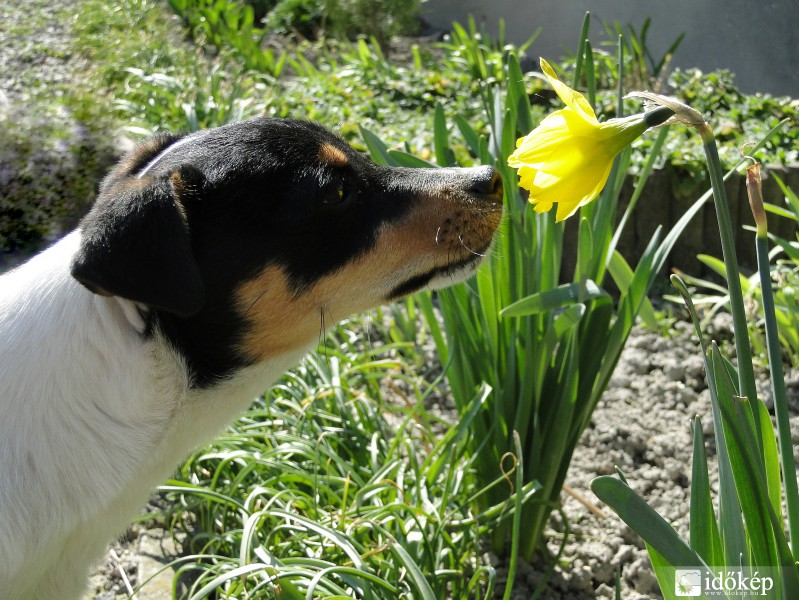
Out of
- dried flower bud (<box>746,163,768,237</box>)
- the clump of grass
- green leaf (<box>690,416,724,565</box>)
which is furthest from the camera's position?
the clump of grass

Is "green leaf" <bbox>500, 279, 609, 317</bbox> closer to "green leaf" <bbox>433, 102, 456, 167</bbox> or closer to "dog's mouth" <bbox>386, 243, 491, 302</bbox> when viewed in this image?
"dog's mouth" <bbox>386, 243, 491, 302</bbox>

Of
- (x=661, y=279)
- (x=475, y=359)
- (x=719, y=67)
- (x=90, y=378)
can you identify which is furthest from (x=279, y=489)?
(x=719, y=67)

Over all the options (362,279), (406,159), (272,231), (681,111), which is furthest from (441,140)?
(681,111)

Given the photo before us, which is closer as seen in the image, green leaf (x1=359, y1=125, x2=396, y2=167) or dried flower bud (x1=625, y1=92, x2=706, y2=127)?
dried flower bud (x1=625, y1=92, x2=706, y2=127)

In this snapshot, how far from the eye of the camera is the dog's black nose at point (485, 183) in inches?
92.5

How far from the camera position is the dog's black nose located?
92.5 inches

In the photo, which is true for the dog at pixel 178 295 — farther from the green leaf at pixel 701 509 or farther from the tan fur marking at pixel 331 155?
the green leaf at pixel 701 509

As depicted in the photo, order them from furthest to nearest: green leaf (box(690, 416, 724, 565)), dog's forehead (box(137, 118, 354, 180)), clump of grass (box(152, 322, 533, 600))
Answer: clump of grass (box(152, 322, 533, 600)) → dog's forehead (box(137, 118, 354, 180)) → green leaf (box(690, 416, 724, 565))

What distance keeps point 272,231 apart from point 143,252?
1.27 feet

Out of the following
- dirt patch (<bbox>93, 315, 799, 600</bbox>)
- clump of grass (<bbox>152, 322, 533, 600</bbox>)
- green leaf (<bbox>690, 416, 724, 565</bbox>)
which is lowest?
dirt patch (<bbox>93, 315, 799, 600</bbox>)

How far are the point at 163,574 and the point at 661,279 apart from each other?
9.74ft

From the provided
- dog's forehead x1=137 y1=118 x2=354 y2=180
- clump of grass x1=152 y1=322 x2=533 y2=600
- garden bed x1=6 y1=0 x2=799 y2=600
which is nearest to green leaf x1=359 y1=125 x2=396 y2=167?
dog's forehead x1=137 y1=118 x2=354 y2=180

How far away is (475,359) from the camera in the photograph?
2.90 metres

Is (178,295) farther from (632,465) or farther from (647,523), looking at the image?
(632,465)
